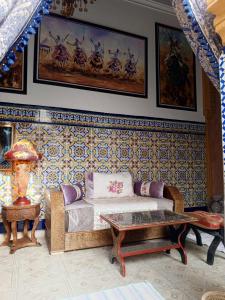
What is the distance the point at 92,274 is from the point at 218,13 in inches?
102

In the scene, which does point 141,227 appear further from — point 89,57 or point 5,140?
point 89,57

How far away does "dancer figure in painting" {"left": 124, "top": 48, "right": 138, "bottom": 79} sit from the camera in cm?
490

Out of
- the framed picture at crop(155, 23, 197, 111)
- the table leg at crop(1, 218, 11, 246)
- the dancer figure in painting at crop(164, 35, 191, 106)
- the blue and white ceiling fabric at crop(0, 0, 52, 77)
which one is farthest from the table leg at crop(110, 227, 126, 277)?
the dancer figure in painting at crop(164, 35, 191, 106)

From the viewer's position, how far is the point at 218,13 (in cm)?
122

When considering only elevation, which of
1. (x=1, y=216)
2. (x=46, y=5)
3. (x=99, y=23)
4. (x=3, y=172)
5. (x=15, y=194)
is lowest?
(x=1, y=216)

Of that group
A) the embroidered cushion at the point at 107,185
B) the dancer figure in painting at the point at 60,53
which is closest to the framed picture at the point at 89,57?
the dancer figure in painting at the point at 60,53

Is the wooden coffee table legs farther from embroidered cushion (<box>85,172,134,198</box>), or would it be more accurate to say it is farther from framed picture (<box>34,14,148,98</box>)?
framed picture (<box>34,14,148,98</box>)

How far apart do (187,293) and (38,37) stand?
14.6 feet

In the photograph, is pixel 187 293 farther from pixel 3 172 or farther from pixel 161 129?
pixel 161 129

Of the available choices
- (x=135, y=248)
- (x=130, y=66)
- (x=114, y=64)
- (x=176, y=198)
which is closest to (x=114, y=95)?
(x=114, y=64)

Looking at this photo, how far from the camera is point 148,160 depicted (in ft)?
16.1

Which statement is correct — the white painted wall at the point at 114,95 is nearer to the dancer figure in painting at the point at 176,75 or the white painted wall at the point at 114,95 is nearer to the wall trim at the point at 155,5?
the wall trim at the point at 155,5

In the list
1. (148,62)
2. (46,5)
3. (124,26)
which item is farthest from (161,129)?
(46,5)

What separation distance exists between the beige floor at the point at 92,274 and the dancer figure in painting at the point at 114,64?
345cm
